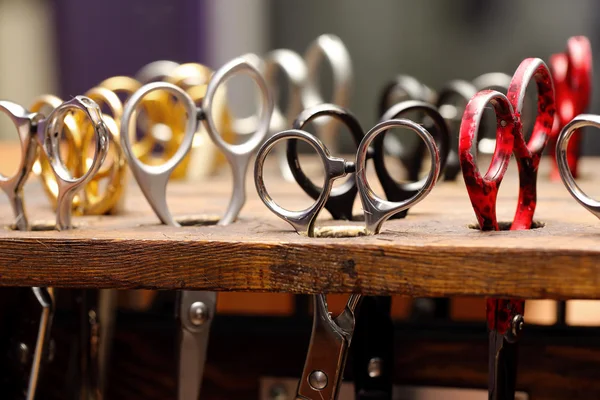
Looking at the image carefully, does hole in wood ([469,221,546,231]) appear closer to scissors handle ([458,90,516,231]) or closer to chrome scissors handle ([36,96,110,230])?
scissors handle ([458,90,516,231])

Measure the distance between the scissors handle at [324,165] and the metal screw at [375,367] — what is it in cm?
9

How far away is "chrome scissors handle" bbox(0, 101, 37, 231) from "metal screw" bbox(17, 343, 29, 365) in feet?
0.23

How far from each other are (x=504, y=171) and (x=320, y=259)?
0.09m

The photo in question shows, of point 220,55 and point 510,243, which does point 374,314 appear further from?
point 220,55

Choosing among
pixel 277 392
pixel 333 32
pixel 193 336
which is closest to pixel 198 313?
pixel 193 336

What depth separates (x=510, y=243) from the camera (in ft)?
1.07

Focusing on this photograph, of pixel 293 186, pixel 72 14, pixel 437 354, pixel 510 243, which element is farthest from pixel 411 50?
pixel 510 243

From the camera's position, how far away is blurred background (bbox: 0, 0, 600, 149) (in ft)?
4.20

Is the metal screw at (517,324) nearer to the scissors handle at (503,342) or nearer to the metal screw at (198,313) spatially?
the scissors handle at (503,342)

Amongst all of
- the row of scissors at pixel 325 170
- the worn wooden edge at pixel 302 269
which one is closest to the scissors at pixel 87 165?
the row of scissors at pixel 325 170

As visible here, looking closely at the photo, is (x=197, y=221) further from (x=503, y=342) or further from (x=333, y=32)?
(x=333, y=32)

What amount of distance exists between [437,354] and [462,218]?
10 centimetres

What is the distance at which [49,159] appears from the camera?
389 millimetres

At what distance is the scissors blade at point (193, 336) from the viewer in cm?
40
